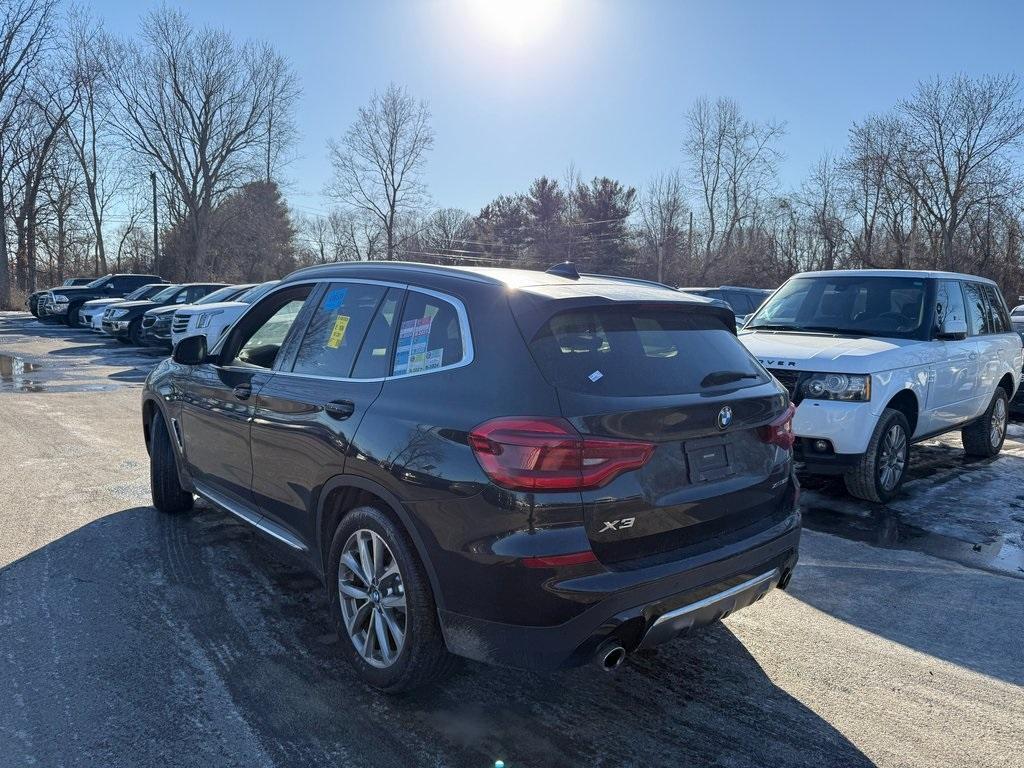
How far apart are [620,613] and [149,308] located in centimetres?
2094

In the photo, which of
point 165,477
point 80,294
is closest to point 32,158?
point 80,294

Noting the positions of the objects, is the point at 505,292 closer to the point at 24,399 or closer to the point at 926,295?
the point at 926,295

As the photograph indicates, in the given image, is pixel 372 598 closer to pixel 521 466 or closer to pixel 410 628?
pixel 410 628

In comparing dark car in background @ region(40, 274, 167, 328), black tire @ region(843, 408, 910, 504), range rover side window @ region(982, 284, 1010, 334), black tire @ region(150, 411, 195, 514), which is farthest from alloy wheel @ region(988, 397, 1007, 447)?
dark car in background @ region(40, 274, 167, 328)

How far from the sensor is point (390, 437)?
293 centimetres

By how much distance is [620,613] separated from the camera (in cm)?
255

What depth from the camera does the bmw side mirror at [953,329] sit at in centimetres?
654

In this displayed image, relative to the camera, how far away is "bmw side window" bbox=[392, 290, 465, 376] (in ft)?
9.72

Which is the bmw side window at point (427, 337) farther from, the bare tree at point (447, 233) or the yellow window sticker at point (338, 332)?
the bare tree at point (447, 233)

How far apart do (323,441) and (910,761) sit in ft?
8.67

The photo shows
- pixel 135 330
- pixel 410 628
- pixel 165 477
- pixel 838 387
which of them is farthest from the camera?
pixel 135 330

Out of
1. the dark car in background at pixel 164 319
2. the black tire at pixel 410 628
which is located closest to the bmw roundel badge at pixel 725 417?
the black tire at pixel 410 628

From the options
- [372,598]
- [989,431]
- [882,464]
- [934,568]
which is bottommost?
[934,568]

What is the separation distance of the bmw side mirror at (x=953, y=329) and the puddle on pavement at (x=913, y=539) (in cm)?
179
